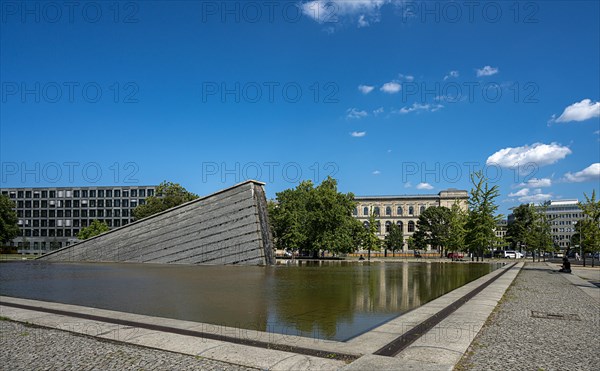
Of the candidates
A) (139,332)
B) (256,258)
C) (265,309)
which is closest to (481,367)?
(139,332)

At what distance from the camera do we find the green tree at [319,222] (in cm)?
5756

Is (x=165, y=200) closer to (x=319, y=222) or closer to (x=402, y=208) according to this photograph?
(x=319, y=222)

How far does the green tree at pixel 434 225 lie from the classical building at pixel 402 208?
19482 mm

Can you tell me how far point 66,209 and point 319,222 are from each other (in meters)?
88.1

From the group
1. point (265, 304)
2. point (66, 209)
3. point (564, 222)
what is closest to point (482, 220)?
point (265, 304)

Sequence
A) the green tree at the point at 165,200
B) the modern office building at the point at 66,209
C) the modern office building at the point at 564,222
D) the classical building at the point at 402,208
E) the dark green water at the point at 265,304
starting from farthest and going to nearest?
1. the modern office building at the point at 564,222
2. the classical building at the point at 402,208
3. the modern office building at the point at 66,209
4. the green tree at the point at 165,200
5. the dark green water at the point at 265,304

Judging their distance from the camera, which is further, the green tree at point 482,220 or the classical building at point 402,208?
→ the classical building at point 402,208

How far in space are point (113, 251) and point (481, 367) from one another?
42.4 m

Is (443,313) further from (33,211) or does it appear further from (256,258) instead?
(33,211)

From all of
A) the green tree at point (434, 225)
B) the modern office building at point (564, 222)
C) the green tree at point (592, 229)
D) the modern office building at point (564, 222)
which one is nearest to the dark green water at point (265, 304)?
the green tree at point (592, 229)

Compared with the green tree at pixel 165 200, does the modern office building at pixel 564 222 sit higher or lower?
lower

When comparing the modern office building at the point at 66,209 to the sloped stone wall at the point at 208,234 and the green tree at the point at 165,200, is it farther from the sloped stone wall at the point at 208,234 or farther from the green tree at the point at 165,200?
the sloped stone wall at the point at 208,234

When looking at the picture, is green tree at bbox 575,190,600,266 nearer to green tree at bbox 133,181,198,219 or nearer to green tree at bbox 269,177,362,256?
green tree at bbox 269,177,362,256

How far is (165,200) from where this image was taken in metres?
68.1
